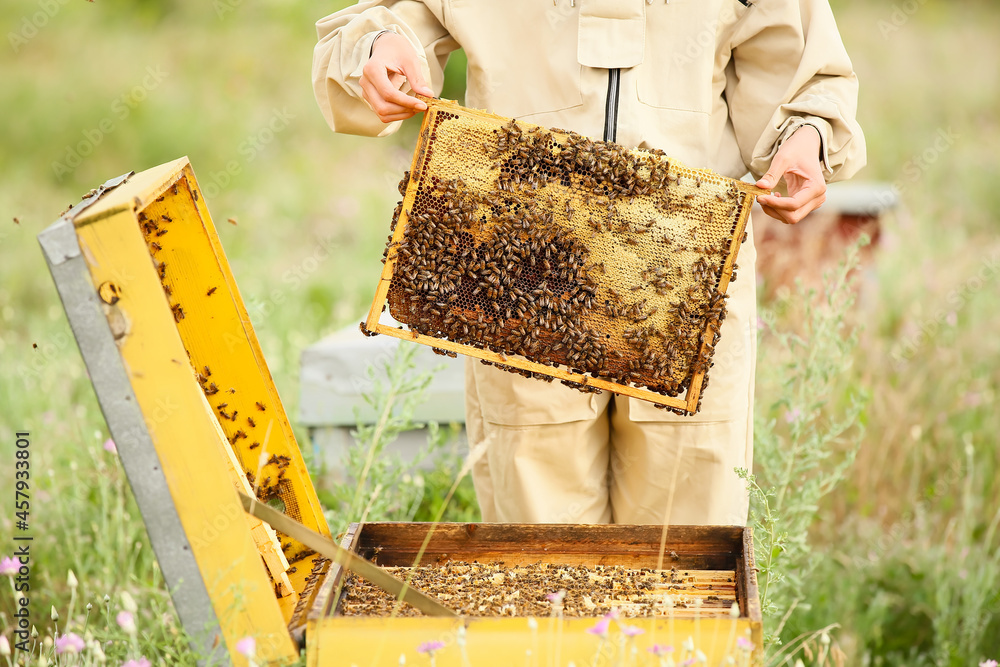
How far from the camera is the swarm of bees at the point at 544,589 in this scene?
1947 millimetres

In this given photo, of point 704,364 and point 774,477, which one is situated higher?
point 704,364

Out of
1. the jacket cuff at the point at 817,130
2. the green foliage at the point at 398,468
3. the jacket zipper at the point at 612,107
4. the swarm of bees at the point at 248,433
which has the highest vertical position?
the jacket zipper at the point at 612,107

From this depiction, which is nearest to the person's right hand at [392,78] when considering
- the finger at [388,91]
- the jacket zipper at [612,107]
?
the finger at [388,91]

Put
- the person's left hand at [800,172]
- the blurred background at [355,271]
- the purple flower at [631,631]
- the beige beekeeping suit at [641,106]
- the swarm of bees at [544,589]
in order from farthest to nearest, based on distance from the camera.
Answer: the blurred background at [355,271]
the beige beekeeping suit at [641,106]
the person's left hand at [800,172]
the swarm of bees at [544,589]
the purple flower at [631,631]

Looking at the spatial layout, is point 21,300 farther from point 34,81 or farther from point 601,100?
point 601,100

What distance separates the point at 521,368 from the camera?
7.90 ft

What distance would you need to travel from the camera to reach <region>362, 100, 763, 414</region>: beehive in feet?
7.77

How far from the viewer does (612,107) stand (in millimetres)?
2611

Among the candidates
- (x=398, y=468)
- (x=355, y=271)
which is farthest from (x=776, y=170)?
(x=355, y=271)

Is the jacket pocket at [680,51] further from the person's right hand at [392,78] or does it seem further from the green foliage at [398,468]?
the green foliage at [398,468]

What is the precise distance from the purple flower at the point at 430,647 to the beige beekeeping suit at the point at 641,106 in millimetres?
1025

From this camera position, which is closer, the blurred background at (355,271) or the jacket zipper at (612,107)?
the jacket zipper at (612,107)

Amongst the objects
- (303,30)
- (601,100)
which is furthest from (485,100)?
(303,30)

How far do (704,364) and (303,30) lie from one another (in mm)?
13826
